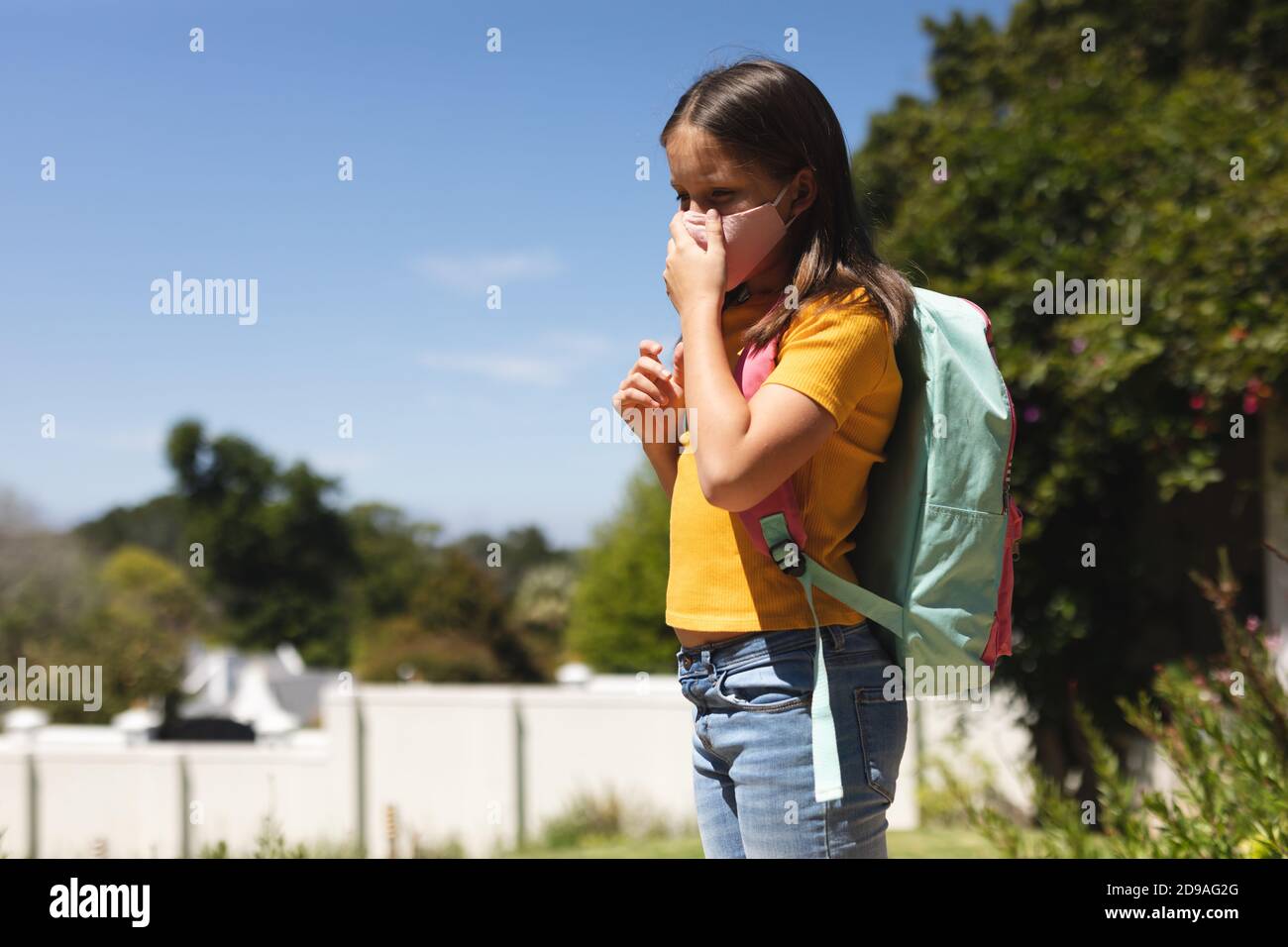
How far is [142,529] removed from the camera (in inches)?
3174

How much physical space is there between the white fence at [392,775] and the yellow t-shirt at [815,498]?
9.19 metres

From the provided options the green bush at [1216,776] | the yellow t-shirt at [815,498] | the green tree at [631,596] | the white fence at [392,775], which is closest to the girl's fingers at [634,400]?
the yellow t-shirt at [815,498]

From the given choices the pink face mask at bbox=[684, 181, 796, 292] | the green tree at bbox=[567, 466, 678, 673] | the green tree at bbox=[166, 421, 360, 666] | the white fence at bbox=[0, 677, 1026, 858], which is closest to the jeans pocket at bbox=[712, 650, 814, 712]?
the pink face mask at bbox=[684, 181, 796, 292]

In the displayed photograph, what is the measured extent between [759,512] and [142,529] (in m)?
86.6

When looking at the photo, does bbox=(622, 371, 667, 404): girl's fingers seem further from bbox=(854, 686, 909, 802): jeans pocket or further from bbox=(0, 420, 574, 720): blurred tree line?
bbox=(0, 420, 574, 720): blurred tree line

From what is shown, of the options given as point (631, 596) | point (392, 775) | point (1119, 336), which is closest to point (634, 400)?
point (1119, 336)

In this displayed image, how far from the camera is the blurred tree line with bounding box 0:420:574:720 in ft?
111

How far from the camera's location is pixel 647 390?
5.52 feet

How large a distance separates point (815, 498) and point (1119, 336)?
442 cm

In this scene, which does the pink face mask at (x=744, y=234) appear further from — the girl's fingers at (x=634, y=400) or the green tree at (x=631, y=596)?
the green tree at (x=631, y=596)

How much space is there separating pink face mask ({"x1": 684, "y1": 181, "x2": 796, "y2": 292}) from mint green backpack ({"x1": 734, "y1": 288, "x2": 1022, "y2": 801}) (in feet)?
0.42

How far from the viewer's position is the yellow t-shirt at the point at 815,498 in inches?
56.9

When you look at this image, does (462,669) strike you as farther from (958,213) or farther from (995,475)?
(995,475)
